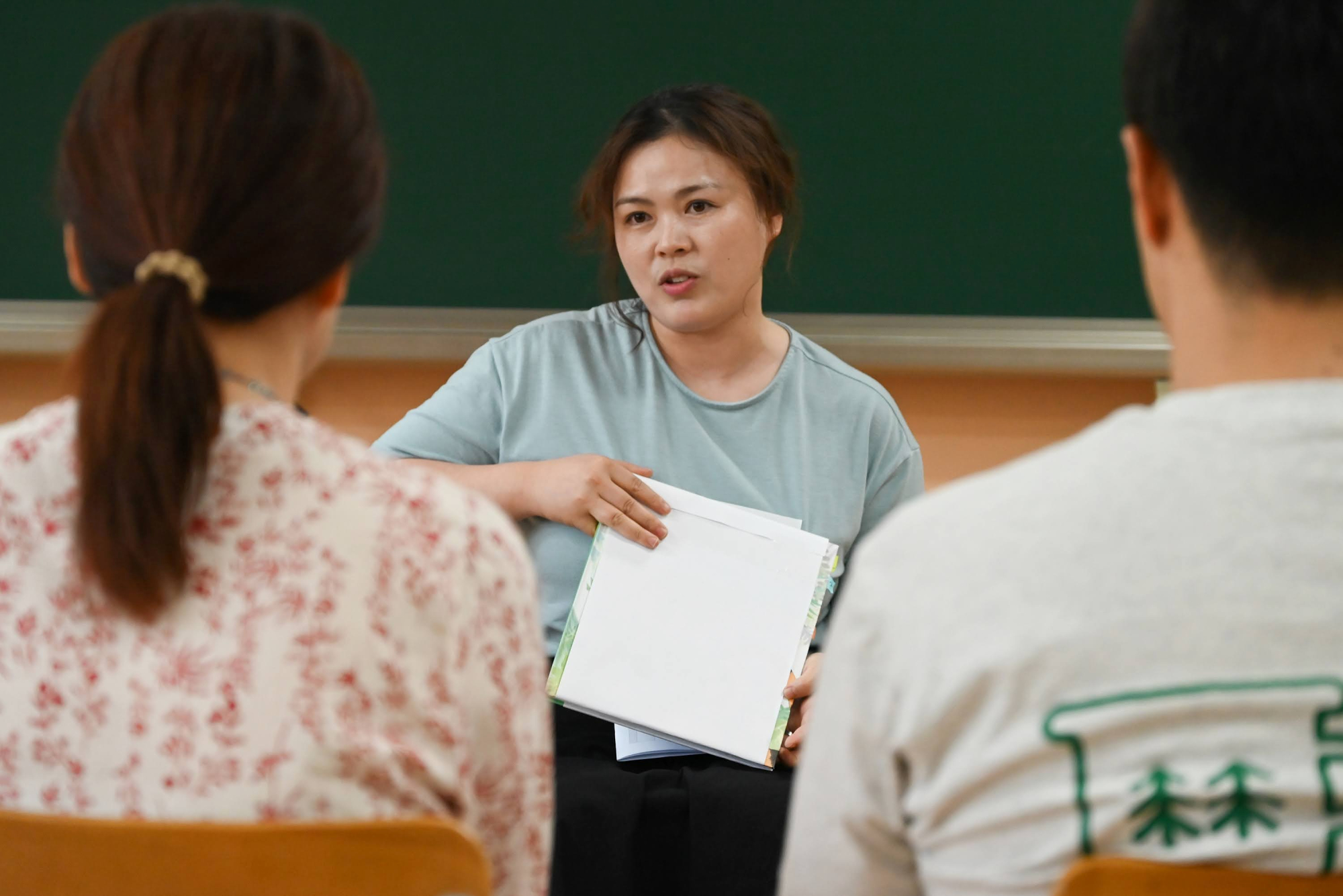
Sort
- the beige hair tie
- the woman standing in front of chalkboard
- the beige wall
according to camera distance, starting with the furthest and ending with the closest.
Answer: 1. the beige wall
2. the woman standing in front of chalkboard
3. the beige hair tie

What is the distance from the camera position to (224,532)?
777 mm

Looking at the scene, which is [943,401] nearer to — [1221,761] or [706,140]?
[706,140]

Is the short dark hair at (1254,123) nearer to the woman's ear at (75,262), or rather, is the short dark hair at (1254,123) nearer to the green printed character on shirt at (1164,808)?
the green printed character on shirt at (1164,808)

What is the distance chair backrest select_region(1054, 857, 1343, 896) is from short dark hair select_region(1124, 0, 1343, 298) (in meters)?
0.35

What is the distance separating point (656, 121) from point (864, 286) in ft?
2.14

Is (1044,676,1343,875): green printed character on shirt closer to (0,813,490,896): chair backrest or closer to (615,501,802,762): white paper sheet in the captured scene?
(0,813,490,896): chair backrest

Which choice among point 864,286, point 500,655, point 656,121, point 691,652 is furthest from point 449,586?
point 864,286

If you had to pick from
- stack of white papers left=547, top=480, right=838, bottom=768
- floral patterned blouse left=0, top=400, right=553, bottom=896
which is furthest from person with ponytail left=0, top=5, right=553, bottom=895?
stack of white papers left=547, top=480, right=838, bottom=768

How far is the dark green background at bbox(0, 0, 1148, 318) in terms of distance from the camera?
7.11 feet

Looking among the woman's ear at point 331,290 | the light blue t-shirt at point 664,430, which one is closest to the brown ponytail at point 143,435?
the woman's ear at point 331,290

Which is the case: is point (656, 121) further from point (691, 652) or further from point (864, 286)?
point (691, 652)

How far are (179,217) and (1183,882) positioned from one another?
29.4 inches

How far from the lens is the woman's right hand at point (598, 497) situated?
1569mm

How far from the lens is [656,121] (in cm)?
181
